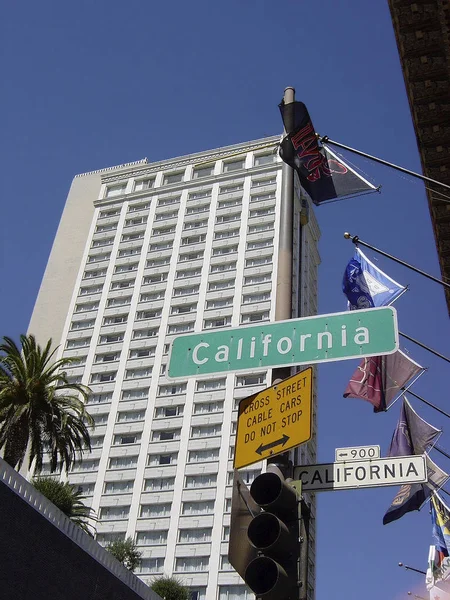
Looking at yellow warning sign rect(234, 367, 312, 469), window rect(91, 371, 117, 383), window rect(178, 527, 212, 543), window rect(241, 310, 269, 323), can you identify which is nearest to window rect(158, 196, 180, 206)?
window rect(241, 310, 269, 323)

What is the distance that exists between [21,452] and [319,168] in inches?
987

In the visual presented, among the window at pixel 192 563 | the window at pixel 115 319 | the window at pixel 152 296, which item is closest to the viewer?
the window at pixel 192 563

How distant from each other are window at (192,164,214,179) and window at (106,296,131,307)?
61.8ft

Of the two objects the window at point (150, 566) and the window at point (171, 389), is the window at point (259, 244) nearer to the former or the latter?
the window at point (171, 389)

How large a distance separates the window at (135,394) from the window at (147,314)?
924cm

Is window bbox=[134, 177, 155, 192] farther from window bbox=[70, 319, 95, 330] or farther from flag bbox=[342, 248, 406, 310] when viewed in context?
flag bbox=[342, 248, 406, 310]

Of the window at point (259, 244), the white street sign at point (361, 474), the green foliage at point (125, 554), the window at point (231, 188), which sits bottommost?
the white street sign at point (361, 474)

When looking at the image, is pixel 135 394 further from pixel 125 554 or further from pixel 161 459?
pixel 125 554

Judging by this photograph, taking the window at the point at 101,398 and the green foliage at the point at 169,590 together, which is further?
the window at the point at 101,398

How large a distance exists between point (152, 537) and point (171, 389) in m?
15.2

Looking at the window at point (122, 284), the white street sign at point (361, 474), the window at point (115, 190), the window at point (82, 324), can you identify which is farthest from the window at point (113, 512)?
the white street sign at point (361, 474)

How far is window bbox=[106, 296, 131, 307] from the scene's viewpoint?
81.8 m

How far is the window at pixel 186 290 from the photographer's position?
78.9m

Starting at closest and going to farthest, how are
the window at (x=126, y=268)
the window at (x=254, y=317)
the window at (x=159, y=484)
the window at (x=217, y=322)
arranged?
the window at (x=159, y=484), the window at (x=254, y=317), the window at (x=217, y=322), the window at (x=126, y=268)
